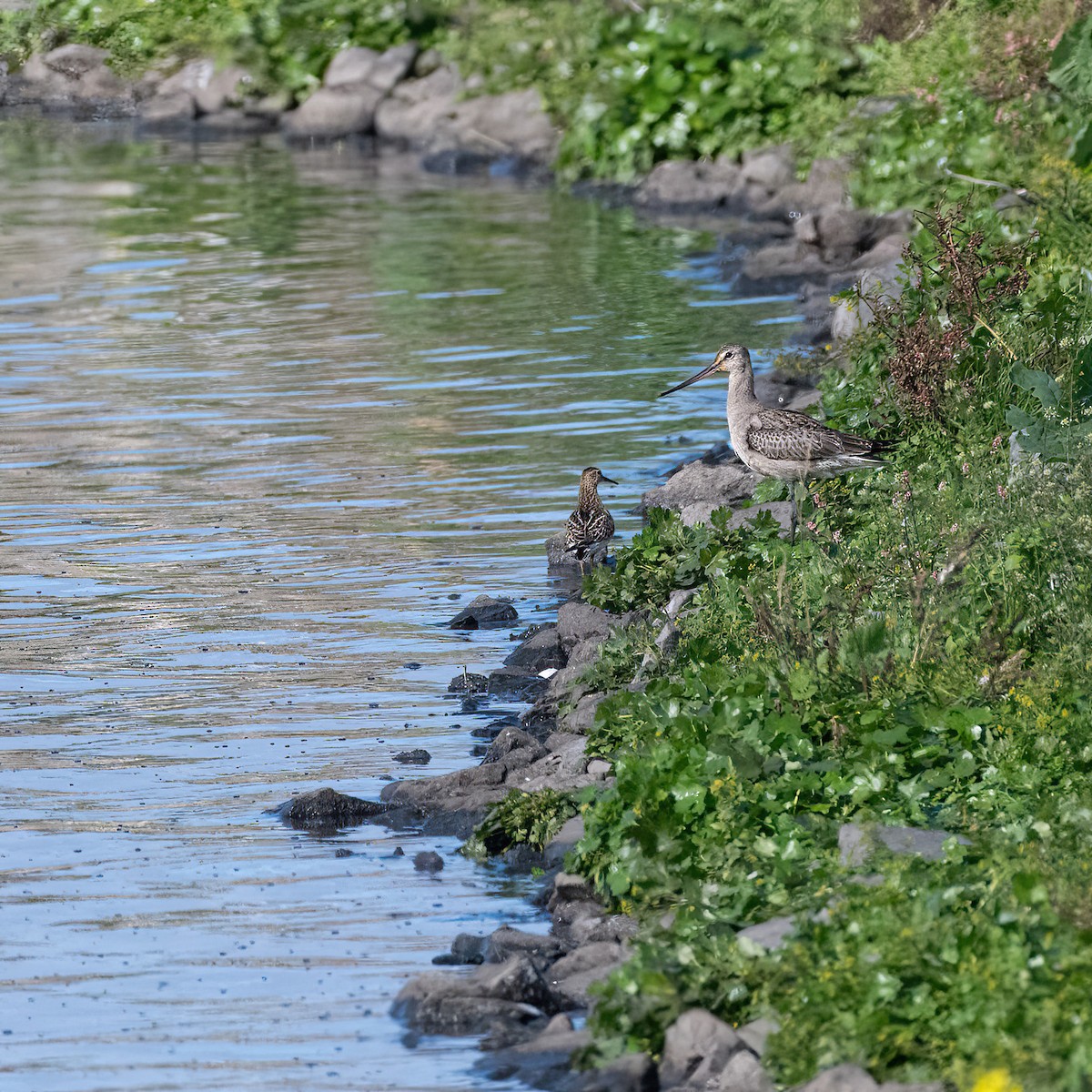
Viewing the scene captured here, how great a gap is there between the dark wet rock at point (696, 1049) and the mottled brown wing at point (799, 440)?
4.90m

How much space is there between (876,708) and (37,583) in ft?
21.6

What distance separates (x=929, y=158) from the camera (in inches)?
882

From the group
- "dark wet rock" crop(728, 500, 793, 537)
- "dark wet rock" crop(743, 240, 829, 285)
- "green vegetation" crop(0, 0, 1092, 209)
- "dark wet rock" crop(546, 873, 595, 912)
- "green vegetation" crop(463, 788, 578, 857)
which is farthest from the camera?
"dark wet rock" crop(743, 240, 829, 285)

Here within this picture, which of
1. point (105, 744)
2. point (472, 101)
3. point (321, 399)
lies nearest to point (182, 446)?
point (321, 399)

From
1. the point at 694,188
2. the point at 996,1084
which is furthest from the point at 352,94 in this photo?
the point at 996,1084

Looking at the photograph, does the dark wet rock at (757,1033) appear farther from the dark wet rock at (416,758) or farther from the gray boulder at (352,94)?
the gray boulder at (352,94)

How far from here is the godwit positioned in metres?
10.9

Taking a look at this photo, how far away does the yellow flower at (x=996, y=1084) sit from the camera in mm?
5168

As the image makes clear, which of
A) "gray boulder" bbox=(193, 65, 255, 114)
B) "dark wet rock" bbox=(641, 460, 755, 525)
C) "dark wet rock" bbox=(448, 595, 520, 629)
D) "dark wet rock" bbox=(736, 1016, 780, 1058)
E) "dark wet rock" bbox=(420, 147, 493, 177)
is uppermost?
"gray boulder" bbox=(193, 65, 255, 114)

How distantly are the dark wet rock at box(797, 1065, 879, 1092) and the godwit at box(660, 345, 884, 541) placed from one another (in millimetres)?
4945

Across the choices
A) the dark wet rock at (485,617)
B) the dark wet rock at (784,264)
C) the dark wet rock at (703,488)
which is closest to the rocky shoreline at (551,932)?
the dark wet rock at (485,617)

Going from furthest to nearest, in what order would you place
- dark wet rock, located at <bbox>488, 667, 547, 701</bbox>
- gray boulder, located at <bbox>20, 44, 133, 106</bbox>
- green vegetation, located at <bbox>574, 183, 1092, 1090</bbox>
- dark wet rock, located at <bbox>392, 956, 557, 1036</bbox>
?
gray boulder, located at <bbox>20, 44, 133, 106</bbox> → dark wet rock, located at <bbox>488, 667, 547, 701</bbox> → dark wet rock, located at <bbox>392, 956, 557, 1036</bbox> → green vegetation, located at <bbox>574, 183, 1092, 1090</bbox>

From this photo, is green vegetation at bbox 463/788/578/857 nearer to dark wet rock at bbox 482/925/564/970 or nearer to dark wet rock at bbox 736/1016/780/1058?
dark wet rock at bbox 482/925/564/970

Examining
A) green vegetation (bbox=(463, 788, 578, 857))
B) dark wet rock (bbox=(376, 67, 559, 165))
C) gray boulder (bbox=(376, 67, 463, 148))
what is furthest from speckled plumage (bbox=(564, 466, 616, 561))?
gray boulder (bbox=(376, 67, 463, 148))
